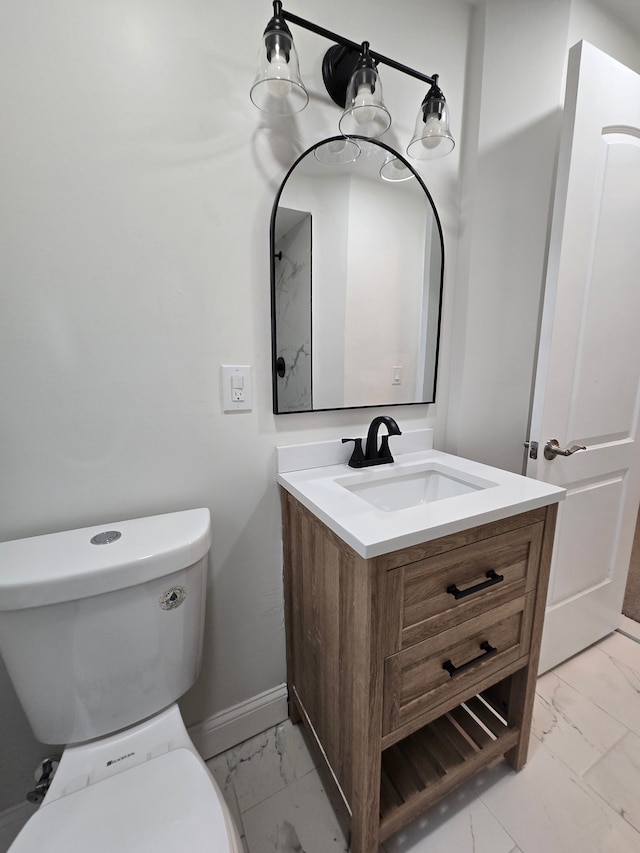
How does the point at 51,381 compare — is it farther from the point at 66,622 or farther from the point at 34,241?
the point at 66,622

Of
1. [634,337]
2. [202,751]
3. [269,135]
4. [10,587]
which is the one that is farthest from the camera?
[634,337]

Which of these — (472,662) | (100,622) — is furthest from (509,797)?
(100,622)

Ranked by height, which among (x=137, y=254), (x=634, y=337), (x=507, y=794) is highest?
(x=137, y=254)

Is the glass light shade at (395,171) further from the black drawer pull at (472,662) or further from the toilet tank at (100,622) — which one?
the black drawer pull at (472,662)

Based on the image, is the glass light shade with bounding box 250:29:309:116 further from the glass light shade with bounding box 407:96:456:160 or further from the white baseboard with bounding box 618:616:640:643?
the white baseboard with bounding box 618:616:640:643

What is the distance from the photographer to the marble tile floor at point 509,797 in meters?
0.88

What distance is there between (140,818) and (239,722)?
62cm

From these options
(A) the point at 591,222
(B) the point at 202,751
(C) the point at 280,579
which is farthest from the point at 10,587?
(A) the point at 591,222

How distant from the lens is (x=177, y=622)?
79 cm

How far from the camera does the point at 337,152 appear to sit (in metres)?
1.01

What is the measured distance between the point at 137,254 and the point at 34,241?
0.65 feet

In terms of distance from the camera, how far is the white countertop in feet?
2.21

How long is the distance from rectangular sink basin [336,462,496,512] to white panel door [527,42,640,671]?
1.03 feet

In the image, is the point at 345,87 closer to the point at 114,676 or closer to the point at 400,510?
the point at 400,510
